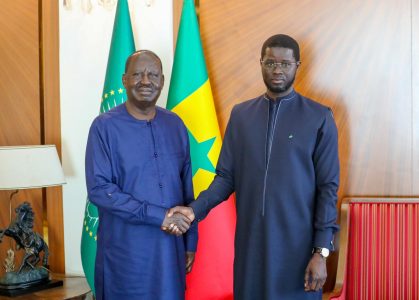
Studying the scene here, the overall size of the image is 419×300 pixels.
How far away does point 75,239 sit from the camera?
3.85 metres

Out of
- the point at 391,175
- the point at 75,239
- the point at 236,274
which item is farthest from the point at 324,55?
the point at 75,239

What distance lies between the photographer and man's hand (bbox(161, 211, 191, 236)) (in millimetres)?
2455

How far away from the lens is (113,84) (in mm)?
3371

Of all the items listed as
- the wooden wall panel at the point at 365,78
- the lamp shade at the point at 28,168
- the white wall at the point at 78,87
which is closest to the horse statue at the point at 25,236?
the lamp shade at the point at 28,168

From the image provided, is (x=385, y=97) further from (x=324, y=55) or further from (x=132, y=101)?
(x=132, y=101)

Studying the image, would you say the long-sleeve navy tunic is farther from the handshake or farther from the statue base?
the statue base

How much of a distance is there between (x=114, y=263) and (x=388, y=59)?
1778 millimetres

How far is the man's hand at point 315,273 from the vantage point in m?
2.17

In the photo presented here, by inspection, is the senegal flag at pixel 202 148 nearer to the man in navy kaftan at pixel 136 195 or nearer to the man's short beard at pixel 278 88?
the man in navy kaftan at pixel 136 195

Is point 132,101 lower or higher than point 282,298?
higher

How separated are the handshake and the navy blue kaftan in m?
0.03

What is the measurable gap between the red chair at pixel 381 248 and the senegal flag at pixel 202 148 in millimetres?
623

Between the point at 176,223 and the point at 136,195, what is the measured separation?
21 cm

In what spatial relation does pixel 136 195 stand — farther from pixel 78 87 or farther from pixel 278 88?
pixel 78 87
